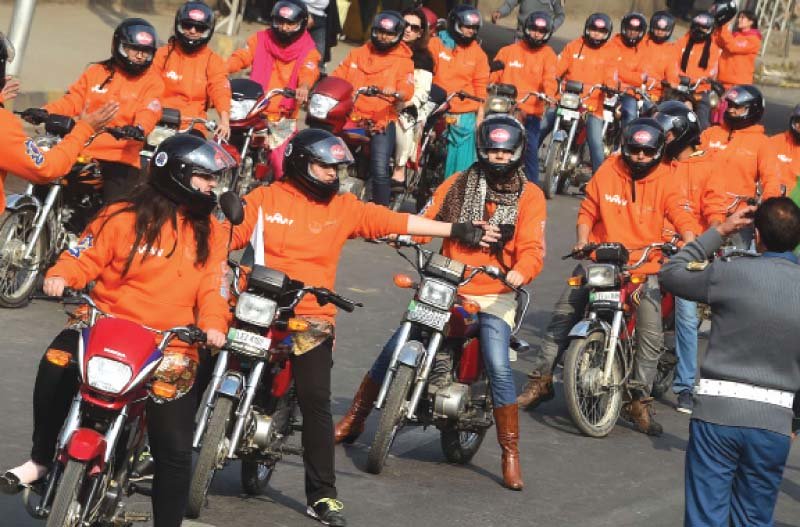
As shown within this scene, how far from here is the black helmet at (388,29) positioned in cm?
1664

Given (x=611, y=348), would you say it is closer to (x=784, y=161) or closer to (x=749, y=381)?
(x=784, y=161)

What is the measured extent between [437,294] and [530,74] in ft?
33.9

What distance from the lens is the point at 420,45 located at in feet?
58.1

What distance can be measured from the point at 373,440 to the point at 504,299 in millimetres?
1071

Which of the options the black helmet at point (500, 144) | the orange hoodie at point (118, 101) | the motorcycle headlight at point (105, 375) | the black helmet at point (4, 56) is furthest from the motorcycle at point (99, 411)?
the orange hoodie at point (118, 101)

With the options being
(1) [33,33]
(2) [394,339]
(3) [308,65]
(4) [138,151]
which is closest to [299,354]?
(2) [394,339]

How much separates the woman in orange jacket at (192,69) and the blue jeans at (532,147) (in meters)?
5.92

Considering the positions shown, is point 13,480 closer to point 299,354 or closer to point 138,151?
point 299,354

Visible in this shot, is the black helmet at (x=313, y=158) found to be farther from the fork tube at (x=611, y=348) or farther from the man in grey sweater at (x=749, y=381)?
the fork tube at (x=611, y=348)

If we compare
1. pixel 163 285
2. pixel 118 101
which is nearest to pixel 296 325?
pixel 163 285

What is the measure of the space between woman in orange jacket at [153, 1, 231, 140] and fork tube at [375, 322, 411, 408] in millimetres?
4792

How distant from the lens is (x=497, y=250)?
33.3 ft

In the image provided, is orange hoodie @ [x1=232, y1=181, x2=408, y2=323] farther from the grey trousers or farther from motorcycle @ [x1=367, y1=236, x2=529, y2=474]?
the grey trousers

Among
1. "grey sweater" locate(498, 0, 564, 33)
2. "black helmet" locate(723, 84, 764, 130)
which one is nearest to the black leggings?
"black helmet" locate(723, 84, 764, 130)
